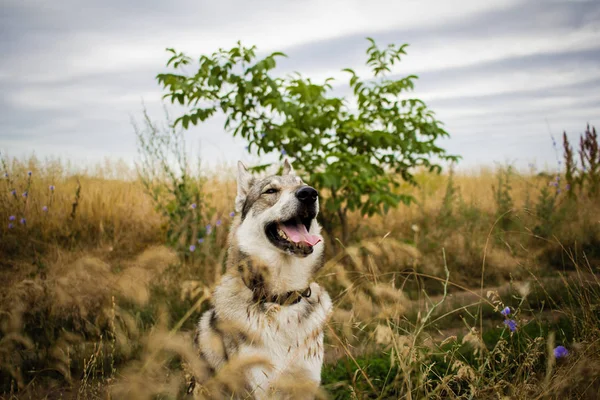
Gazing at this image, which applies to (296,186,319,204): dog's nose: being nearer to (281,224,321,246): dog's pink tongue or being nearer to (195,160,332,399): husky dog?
(195,160,332,399): husky dog

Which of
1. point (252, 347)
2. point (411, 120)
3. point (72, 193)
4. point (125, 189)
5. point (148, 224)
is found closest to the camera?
point (252, 347)

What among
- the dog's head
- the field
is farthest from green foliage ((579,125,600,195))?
the dog's head

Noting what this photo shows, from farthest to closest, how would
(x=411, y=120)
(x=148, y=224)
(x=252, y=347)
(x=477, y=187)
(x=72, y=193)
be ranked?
(x=477, y=187) < (x=72, y=193) < (x=148, y=224) < (x=411, y=120) < (x=252, y=347)

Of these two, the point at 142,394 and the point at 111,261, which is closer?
the point at 142,394

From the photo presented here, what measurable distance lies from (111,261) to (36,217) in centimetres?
164

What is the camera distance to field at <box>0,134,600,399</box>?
204cm

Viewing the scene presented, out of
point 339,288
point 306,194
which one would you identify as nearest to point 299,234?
point 306,194

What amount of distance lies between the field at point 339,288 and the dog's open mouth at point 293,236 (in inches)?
17.9

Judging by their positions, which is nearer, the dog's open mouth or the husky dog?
the husky dog

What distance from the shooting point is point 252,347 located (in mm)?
2449

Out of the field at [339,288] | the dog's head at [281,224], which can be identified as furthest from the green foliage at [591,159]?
the dog's head at [281,224]

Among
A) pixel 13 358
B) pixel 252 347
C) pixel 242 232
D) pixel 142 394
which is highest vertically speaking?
pixel 242 232

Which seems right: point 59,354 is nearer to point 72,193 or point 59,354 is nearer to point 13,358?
point 13,358

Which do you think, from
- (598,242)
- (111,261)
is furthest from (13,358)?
(598,242)
